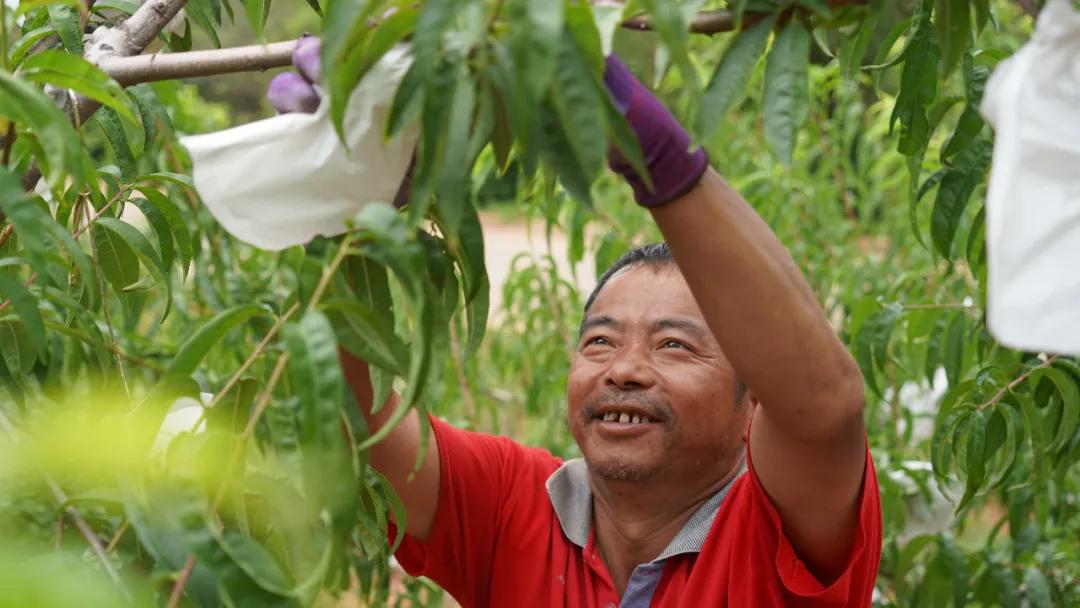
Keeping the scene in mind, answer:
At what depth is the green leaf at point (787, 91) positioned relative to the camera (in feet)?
3.37

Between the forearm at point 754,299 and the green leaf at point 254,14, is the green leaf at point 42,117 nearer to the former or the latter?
the green leaf at point 254,14

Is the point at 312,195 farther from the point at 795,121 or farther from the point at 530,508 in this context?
the point at 530,508

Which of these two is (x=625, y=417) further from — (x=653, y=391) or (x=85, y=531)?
(x=85, y=531)

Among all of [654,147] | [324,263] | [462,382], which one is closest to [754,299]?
[654,147]

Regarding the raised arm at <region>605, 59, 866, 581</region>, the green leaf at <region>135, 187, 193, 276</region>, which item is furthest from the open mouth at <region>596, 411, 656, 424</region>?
the green leaf at <region>135, 187, 193, 276</region>

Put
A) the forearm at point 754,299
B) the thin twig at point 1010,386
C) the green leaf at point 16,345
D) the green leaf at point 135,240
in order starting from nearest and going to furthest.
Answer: the forearm at point 754,299
the green leaf at point 16,345
the green leaf at point 135,240
the thin twig at point 1010,386

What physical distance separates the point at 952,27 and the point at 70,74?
73cm

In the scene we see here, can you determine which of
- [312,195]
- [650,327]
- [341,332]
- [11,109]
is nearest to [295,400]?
[341,332]

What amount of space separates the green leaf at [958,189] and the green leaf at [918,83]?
0.14 metres

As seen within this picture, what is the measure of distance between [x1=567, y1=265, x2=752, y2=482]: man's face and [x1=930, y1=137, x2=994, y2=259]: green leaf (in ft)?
1.11

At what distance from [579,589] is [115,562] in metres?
0.76

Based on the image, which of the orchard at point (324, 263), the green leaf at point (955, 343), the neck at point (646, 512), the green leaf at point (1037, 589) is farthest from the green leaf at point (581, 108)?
the green leaf at point (1037, 589)

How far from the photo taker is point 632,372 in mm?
1765

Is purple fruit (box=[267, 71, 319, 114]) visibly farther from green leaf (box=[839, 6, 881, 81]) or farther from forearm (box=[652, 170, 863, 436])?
green leaf (box=[839, 6, 881, 81])
